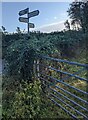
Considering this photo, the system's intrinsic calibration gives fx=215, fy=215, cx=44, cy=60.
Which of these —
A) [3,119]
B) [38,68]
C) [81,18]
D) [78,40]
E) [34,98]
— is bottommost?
[3,119]

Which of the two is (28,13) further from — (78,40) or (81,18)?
(81,18)

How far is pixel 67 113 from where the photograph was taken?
343 cm

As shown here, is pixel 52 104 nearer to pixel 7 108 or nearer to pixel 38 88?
pixel 38 88

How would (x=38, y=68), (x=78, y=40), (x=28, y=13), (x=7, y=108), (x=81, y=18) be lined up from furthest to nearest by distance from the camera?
(x=81, y=18) < (x=78, y=40) < (x=28, y=13) < (x=38, y=68) < (x=7, y=108)

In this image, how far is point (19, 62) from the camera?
459cm

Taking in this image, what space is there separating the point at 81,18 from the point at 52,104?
599 inches

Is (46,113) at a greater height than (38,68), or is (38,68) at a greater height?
(38,68)

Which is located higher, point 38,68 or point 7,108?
point 38,68

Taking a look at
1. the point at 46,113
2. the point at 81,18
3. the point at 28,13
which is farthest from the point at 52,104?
the point at 81,18

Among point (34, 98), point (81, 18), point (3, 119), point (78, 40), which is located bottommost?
point (3, 119)

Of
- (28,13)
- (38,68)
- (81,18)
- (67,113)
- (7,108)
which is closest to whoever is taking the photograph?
(67,113)

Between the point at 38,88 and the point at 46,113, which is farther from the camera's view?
the point at 38,88

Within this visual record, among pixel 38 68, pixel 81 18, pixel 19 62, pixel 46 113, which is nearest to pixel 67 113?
pixel 46 113

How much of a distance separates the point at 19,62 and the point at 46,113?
4.66 ft
